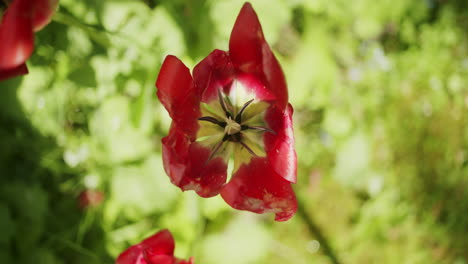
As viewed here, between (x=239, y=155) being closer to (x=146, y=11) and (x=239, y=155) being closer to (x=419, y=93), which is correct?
(x=146, y=11)

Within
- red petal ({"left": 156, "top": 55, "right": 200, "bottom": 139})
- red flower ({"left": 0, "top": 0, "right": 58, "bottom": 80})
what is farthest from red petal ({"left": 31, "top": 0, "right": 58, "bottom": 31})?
red petal ({"left": 156, "top": 55, "right": 200, "bottom": 139})

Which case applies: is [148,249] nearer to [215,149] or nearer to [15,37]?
[215,149]

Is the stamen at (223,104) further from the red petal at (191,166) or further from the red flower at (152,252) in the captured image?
the red flower at (152,252)

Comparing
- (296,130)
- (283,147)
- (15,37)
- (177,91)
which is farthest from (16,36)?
(296,130)

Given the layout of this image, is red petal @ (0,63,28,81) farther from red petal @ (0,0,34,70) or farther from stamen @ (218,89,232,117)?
stamen @ (218,89,232,117)

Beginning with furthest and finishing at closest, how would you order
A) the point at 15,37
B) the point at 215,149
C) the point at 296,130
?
the point at 296,130, the point at 215,149, the point at 15,37

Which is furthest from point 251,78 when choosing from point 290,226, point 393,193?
point 393,193

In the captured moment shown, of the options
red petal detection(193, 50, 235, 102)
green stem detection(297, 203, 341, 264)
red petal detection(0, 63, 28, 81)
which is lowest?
green stem detection(297, 203, 341, 264)
